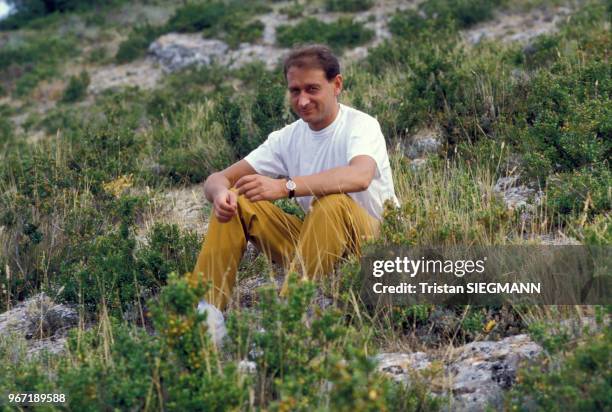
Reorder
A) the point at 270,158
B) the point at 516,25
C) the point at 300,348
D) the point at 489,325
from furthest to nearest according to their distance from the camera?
the point at 516,25, the point at 270,158, the point at 489,325, the point at 300,348

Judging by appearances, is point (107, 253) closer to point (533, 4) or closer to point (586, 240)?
point (586, 240)

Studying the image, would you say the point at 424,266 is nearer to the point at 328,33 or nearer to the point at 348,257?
the point at 348,257

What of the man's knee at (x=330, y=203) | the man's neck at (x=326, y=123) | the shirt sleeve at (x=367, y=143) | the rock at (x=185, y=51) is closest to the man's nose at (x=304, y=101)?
the man's neck at (x=326, y=123)

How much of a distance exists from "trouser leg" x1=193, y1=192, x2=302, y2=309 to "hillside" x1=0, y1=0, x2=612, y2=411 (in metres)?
0.19

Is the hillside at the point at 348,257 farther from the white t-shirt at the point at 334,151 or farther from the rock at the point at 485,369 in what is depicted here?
the white t-shirt at the point at 334,151

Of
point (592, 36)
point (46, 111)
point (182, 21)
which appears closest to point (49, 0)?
point (182, 21)

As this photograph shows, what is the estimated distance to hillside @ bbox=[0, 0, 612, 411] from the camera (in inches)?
124

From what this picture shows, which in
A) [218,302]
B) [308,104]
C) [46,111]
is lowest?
[46,111]

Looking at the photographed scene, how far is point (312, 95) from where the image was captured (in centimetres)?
457

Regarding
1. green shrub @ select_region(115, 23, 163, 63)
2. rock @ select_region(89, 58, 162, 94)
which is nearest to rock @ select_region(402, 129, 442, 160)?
rock @ select_region(89, 58, 162, 94)

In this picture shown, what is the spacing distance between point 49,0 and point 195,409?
882 inches

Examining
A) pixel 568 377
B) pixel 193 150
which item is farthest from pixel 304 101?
pixel 193 150

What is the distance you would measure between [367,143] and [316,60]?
587 millimetres

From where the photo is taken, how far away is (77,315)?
4.82 meters
